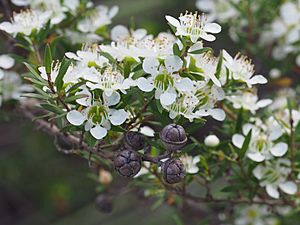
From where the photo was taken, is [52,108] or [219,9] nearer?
[52,108]

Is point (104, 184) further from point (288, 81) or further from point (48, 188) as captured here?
point (48, 188)

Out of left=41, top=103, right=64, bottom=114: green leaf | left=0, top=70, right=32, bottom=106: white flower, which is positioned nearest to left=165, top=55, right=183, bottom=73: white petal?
left=41, top=103, right=64, bottom=114: green leaf

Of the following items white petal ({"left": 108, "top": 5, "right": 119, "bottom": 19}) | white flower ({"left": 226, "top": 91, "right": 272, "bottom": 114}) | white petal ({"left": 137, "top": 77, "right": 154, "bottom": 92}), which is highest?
Answer: white petal ({"left": 108, "top": 5, "right": 119, "bottom": 19})

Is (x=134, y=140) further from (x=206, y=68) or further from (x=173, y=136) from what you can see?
(x=206, y=68)

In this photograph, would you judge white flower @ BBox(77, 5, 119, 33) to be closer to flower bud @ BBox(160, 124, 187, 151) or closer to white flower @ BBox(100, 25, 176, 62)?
white flower @ BBox(100, 25, 176, 62)

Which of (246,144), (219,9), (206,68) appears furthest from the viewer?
(219,9)

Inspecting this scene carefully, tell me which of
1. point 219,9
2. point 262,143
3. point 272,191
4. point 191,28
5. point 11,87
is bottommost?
point 272,191

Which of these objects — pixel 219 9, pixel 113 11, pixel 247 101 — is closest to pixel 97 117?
pixel 247 101

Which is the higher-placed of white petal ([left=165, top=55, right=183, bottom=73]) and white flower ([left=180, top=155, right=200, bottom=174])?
white petal ([left=165, top=55, right=183, bottom=73])
